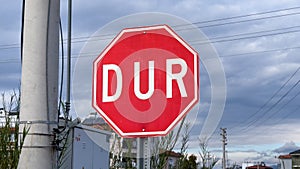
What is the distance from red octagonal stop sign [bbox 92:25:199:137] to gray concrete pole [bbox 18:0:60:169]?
262mm

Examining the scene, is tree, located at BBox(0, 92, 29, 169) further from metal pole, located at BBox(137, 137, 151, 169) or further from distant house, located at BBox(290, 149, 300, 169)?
distant house, located at BBox(290, 149, 300, 169)

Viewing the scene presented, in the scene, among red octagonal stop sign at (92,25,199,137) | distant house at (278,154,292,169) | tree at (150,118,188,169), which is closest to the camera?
red octagonal stop sign at (92,25,199,137)

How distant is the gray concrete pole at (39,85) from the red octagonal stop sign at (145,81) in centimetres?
26

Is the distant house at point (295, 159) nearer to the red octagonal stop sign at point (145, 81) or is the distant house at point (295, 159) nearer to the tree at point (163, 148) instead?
the tree at point (163, 148)

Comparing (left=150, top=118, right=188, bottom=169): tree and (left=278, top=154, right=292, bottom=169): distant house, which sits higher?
(left=150, top=118, right=188, bottom=169): tree

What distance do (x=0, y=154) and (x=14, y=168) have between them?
0.66ft

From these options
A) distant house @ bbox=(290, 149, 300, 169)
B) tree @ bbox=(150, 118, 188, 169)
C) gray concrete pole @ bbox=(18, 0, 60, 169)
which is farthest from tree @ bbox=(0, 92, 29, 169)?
distant house @ bbox=(290, 149, 300, 169)

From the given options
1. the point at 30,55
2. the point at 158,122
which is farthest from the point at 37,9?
the point at 158,122

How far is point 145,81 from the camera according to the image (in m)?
2.17

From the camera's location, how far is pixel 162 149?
335 centimetres

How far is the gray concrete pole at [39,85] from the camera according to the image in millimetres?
2283

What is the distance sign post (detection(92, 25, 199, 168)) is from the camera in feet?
6.93

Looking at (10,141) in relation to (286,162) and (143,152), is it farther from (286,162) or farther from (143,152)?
(286,162)

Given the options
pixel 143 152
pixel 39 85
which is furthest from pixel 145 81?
pixel 39 85
